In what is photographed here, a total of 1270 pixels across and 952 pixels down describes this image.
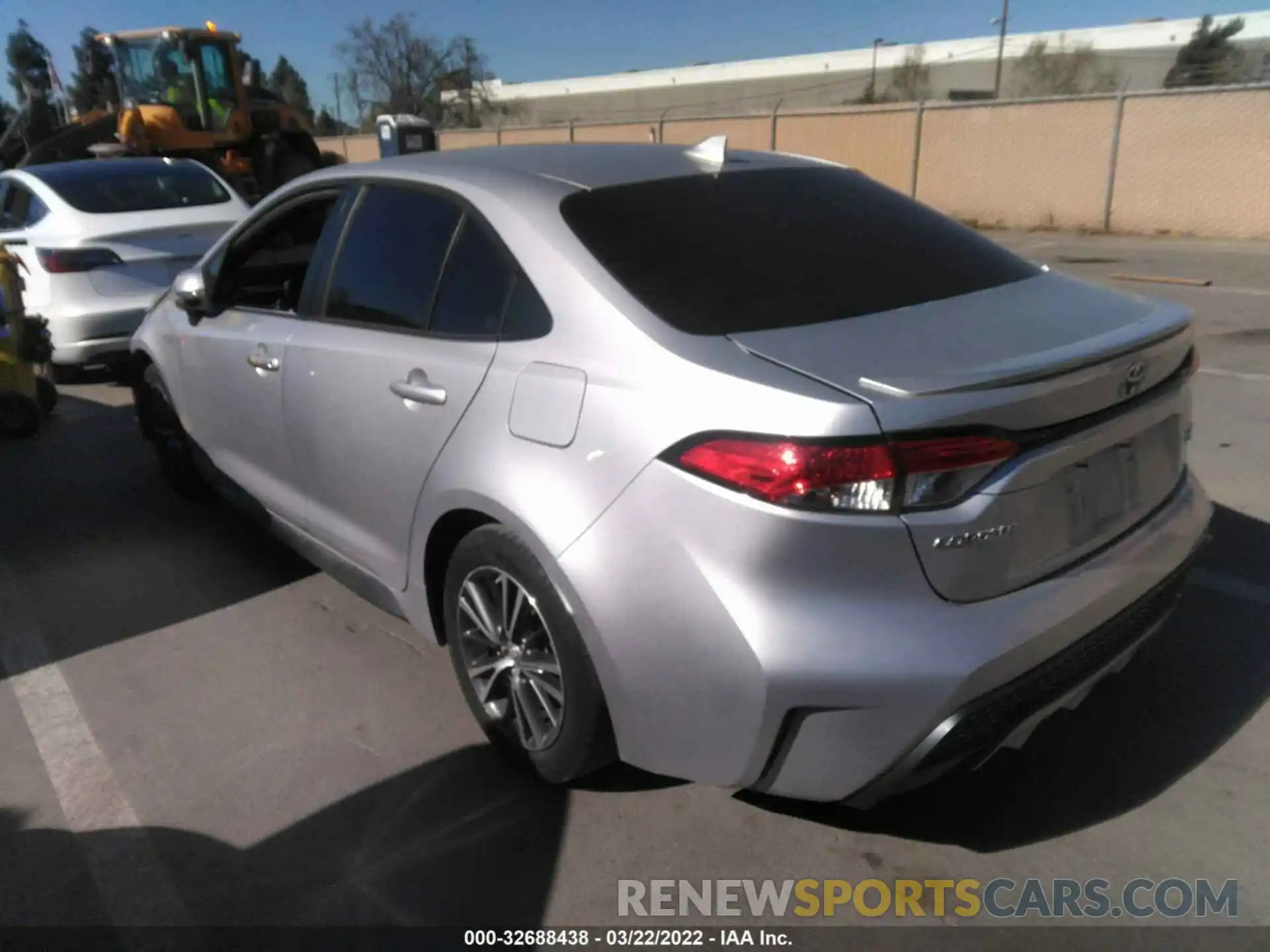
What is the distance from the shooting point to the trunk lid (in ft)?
7.25

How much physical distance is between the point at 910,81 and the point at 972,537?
196 feet

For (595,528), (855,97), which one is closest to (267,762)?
(595,528)

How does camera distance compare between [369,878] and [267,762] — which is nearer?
[369,878]

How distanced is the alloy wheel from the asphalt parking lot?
233 millimetres

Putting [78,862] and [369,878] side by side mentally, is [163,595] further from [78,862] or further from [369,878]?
[369,878]

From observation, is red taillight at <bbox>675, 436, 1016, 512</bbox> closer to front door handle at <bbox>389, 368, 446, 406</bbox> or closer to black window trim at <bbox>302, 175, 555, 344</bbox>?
black window trim at <bbox>302, 175, 555, 344</bbox>

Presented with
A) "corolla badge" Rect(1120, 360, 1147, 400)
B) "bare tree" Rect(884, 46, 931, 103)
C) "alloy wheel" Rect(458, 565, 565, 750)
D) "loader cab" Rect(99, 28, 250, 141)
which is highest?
"bare tree" Rect(884, 46, 931, 103)

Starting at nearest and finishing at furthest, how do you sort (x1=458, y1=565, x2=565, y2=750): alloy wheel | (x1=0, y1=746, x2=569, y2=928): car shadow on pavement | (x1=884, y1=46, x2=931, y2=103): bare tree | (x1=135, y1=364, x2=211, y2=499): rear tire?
1. (x1=0, y1=746, x2=569, y2=928): car shadow on pavement
2. (x1=458, y1=565, x2=565, y2=750): alloy wheel
3. (x1=135, y1=364, x2=211, y2=499): rear tire
4. (x1=884, y1=46, x2=931, y2=103): bare tree

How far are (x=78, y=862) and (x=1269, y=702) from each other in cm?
349

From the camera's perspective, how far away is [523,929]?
2508 mm

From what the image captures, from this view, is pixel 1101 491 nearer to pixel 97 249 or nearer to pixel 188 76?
pixel 97 249

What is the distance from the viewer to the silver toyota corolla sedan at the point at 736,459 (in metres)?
2.21

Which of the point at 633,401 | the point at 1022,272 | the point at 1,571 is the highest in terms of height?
the point at 1022,272

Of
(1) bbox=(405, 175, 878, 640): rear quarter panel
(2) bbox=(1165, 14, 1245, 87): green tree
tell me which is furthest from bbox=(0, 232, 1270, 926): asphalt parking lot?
(2) bbox=(1165, 14, 1245, 87): green tree
